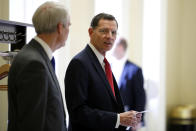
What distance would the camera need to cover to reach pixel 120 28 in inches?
223

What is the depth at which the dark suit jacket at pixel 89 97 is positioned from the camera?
226 centimetres

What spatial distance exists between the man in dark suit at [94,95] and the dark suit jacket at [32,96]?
0.46m

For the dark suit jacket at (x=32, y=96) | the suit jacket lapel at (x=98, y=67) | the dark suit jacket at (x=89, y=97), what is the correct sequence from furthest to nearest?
the suit jacket lapel at (x=98, y=67), the dark suit jacket at (x=89, y=97), the dark suit jacket at (x=32, y=96)

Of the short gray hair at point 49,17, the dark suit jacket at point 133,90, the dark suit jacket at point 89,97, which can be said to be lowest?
the dark suit jacket at point 133,90

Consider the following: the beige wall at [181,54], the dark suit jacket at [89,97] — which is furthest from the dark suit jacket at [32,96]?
the beige wall at [181,54]

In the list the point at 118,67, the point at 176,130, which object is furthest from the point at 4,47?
the point at 176,130

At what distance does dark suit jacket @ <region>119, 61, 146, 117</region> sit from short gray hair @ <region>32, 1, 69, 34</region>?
2732mm

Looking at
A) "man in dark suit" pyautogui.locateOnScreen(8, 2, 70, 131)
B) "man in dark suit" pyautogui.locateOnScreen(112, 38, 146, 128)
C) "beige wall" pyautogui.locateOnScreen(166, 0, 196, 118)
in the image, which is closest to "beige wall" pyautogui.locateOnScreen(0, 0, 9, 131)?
"man in dark suit" pyautogui.locateOnScreen(8, 2, 70, 131)

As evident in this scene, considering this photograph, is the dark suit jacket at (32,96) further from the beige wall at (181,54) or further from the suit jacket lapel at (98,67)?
the beige wall at (181,54)

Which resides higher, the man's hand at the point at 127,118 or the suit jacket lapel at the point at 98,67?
the suit jacket lapel at the point at 98,67

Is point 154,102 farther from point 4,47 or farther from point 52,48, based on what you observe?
point 52,48

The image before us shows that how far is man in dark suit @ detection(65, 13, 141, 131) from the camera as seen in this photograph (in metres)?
2.26

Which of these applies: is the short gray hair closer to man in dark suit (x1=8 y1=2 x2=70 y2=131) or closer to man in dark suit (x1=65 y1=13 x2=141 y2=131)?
man in dark suit (x1=8 y1=2 x2=70 y2=131)

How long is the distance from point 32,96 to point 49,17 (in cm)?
43
